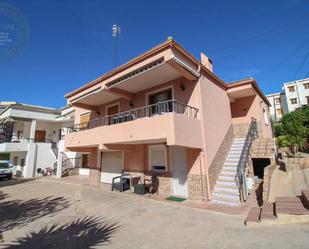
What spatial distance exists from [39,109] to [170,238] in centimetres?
2677

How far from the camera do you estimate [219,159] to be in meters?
11.3

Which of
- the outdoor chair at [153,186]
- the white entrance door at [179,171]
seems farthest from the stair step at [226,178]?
the outdoor chair at [153,186]

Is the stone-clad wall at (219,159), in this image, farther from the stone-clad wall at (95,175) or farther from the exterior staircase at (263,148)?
the stone-clad wall at (95,175)

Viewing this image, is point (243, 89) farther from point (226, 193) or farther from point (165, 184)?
point (165, 184)

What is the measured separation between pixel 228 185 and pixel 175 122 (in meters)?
4.44

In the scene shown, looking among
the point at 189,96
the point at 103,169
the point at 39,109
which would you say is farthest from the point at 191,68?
the point at 39,109

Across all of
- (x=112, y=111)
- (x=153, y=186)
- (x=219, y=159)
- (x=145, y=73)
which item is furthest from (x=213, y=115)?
(x=112, y=111)

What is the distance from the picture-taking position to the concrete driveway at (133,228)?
5273 millimetres

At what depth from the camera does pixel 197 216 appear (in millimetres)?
7477

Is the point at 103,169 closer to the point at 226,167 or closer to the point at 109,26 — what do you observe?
the point at 226,167

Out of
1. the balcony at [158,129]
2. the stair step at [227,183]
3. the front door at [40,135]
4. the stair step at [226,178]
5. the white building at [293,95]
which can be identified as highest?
the white building at [293,95]

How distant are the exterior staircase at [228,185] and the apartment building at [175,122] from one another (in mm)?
51

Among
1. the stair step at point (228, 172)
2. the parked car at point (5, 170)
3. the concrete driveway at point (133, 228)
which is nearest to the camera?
the concrete driveway at point (133, 228)

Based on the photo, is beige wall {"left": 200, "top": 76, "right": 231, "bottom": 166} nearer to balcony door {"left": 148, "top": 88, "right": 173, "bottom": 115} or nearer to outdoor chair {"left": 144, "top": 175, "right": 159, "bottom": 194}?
balcony door {"left": 148, "top": 88, "right": 173, "bottom": 115}
